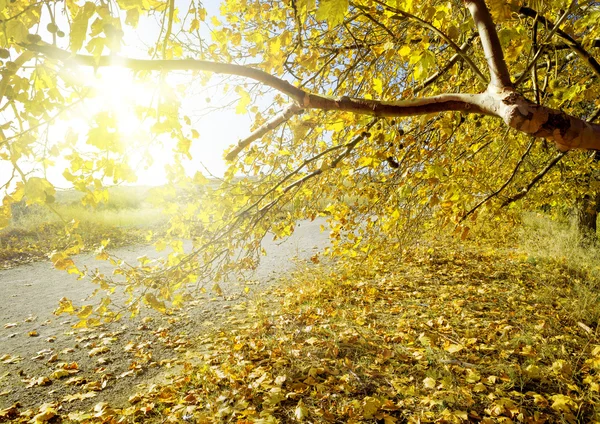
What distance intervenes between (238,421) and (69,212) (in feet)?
47.9

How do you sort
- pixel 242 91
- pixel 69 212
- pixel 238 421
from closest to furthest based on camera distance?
pixel 238 421 → pixel 242 91 → pixel 69 212

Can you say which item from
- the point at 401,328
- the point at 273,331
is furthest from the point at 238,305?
the point at 401,328

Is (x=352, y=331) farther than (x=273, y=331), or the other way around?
(x=273, y=331)

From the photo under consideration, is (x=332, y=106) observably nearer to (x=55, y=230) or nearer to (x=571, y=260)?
(x=571, y=260)

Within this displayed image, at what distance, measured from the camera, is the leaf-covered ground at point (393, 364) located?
2.84 metres

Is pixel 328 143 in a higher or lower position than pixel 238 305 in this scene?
higher

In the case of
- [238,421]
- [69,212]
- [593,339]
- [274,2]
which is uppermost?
[274,2]

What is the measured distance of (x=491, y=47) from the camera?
139 cm

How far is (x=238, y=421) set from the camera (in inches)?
107

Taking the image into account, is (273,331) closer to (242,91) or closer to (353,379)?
(353,379)

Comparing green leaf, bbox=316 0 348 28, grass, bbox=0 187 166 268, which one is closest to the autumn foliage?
green leaf, bbox=316 0 348 28

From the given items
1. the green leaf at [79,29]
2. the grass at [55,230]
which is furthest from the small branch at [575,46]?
the grass at [55,230]

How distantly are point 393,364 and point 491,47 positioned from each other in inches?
127

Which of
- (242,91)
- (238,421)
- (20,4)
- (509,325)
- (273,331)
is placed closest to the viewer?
(20,4)
